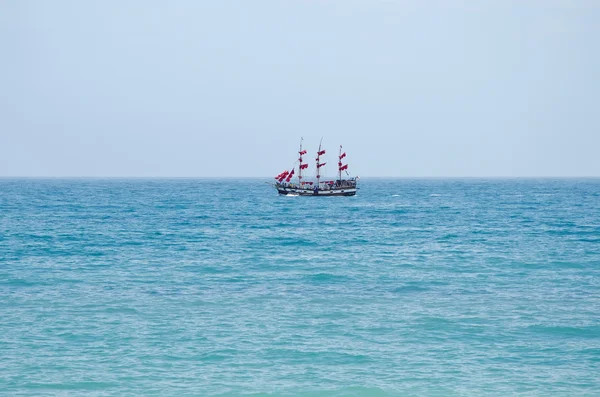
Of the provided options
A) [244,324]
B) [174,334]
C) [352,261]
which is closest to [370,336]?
[244,324]

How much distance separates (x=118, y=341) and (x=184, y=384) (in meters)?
4.53

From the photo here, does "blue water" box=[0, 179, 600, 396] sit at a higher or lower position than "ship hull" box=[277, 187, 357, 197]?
lower

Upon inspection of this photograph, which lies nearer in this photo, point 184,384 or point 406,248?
point 184,384

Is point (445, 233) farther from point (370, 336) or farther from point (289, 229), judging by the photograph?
point (370, 336)

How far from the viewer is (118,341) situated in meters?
21.7

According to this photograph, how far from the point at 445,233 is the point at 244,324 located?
39479 millimetres

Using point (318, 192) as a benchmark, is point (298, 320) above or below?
below

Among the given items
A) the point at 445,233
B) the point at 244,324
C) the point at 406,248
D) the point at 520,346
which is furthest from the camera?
the point at 445,233

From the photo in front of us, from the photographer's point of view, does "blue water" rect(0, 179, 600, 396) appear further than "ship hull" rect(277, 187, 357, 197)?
No

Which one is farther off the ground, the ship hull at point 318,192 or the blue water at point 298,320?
the ship hull at point 318,192

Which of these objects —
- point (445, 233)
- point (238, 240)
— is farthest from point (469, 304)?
point (445, 233)

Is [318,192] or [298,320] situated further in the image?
[318,192]

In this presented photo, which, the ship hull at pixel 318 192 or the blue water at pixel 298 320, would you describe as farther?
the ship hull at pixel 318 192

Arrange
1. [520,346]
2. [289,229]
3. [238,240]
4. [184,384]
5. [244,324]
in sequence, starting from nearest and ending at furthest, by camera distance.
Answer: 1. [184,384]
2. [520,346]
3. [244,324]
4. [238,240]
5. [289,229]
